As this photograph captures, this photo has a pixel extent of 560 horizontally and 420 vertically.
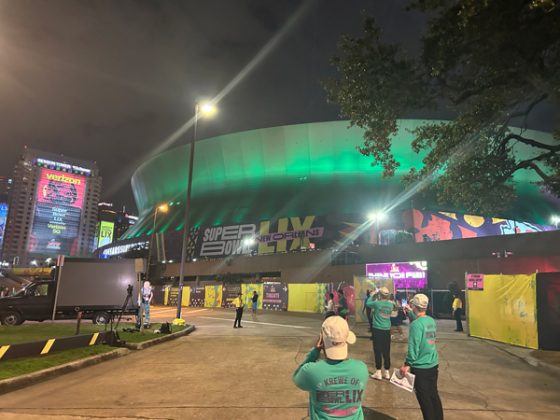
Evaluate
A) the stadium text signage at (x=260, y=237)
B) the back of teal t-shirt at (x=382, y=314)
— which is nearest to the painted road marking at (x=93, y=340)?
the back of teal t-shirt at (x=382, y=314)

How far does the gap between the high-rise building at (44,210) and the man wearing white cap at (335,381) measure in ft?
500

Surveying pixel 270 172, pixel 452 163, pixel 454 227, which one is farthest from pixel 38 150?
pixel 452 163

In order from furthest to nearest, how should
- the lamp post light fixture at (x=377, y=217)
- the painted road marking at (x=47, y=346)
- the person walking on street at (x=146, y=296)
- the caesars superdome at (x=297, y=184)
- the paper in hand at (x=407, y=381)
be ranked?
the caesars superdome at (x=297, y=184) → the lamp post light fixture at (x=377, y=217) → the person walking on street at (x=146, y=296) → the painted road marking at (x=47, y=346) → the paper in hand at (x=407, y=381)

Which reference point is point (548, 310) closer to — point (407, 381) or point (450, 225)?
point (407, 381)

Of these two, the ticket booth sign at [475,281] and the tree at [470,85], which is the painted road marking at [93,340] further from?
the ticket booth sign at [475,281]

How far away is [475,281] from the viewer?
46.1 ft

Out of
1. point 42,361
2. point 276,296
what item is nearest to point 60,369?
point 42,361

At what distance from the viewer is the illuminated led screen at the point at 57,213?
13325 centimetres

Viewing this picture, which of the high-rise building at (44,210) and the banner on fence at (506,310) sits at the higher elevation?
the high-rise building at (44,210)

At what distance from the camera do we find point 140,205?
2884 inches

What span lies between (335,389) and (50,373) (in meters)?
7.28

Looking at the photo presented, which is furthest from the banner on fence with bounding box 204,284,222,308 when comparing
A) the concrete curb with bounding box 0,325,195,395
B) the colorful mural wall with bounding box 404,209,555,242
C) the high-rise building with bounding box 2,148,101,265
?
the high-rise building with bounding box 2,148,101,265

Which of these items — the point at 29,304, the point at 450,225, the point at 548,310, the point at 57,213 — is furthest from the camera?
the point at 57,213

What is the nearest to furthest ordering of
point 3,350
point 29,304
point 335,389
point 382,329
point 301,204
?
1. point 335,389
2. point 382,329
3. point 3,350
4. point 29,304
5. point 301,204
